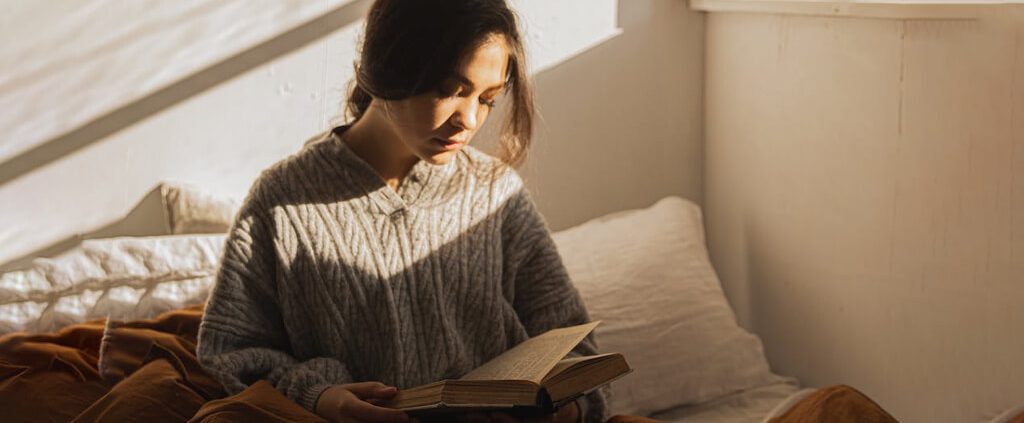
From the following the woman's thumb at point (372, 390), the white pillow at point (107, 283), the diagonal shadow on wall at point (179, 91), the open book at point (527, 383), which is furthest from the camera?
the diagonal shadow on wall at point (179, 91)

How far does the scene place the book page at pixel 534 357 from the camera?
1457mm

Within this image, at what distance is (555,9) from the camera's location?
99.1 inches

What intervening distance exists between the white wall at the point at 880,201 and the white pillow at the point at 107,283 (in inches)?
38.7

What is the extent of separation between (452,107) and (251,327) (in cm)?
37

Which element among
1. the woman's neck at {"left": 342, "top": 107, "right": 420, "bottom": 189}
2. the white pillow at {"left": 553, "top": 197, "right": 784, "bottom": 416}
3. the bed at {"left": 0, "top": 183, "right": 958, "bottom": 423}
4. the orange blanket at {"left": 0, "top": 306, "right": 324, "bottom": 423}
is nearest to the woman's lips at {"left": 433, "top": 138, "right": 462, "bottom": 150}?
the woman's neck at {"left": 342, "top": 107, "right": 420, "bottom": 189}

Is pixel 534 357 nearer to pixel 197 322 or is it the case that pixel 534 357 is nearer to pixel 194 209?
pixel 197 322

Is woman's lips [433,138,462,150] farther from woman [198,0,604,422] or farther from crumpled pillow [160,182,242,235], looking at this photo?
crumpled pillow [160,182,242,235]

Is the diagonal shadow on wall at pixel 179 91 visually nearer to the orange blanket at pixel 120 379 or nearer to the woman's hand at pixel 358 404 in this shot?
the orange blanket at pixel 120 379

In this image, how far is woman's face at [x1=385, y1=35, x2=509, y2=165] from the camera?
1.56m

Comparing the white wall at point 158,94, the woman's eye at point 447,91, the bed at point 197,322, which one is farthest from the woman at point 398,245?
the white wall at point 158,94

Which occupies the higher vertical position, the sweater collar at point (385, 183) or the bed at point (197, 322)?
the sweater collar at point (385, 183)

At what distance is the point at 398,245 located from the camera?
172 centimetres

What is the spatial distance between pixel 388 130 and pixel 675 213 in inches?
35.2

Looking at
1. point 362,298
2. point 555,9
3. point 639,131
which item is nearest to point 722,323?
point 639,131
